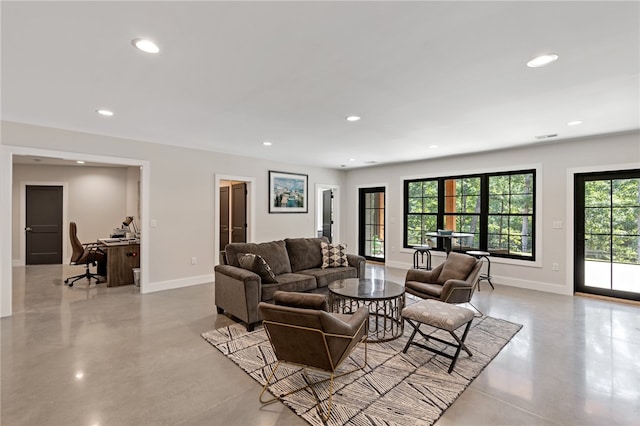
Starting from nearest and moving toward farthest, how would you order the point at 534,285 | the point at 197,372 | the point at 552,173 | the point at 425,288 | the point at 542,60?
1. the point at 542,60
2. the point at 197,372
3. the point at 425,288
4. the point at 552,173
5. the point at 534,285

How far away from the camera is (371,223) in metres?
8.23

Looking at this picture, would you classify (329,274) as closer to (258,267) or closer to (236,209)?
(258,267)

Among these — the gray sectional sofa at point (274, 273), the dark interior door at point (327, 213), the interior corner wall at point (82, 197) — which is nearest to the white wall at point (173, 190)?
the gray sectional sofa at point (274, 273)

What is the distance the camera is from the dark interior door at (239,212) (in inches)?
263

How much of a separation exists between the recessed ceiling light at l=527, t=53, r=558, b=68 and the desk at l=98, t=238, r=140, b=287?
6.36 meters

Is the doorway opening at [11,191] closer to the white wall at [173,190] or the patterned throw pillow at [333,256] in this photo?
the white wall at [173,190]

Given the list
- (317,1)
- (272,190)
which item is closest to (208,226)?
(272,190)

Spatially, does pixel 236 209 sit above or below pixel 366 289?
above

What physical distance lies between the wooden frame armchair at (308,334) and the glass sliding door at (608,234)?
15.5 feet

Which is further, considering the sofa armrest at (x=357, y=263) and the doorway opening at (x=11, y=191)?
the sofa armrest at (x=357, y=263)

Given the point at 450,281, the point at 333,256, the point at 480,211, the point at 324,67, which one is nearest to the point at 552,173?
the point at 480,211

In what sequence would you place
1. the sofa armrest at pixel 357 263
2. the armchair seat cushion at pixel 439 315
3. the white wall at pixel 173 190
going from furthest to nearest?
the sofa armrest at pixel 357 263 < the white wall at pixel 173 190 < the armchair seat cushion at pixel 439 315

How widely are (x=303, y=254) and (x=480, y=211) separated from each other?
12.2 feet

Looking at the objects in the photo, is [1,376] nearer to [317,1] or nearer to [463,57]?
[317,1]
